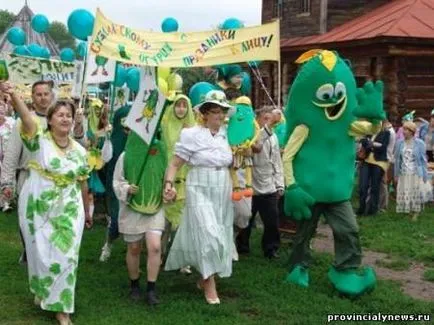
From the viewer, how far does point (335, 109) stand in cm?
600

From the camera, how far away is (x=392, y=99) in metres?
16.0

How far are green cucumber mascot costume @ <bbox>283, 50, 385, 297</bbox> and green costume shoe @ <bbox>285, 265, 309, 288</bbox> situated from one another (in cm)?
30

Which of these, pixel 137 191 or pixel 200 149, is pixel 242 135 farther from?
pixel 137 191

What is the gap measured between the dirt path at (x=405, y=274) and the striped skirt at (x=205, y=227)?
6.10 ft

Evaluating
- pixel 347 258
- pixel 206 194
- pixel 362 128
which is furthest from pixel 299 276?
pixel 362 128

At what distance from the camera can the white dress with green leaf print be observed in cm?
497

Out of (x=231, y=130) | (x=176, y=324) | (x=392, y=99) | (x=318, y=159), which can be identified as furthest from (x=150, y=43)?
(x=392, y=99)

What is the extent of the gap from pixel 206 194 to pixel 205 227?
269mm

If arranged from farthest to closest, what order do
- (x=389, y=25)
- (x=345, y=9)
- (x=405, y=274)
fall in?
1. (x=345, y=9)
2. (x=389, y=25)
3. (x=405, y=274)

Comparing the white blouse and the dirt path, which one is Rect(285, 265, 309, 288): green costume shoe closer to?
the dirt path

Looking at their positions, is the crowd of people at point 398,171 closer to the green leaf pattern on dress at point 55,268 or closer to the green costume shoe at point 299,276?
the green costume shoe at point 299,276

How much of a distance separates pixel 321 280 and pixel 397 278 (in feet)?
2.94

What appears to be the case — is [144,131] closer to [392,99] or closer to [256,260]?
[256,260]

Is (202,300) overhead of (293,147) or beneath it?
beneath
